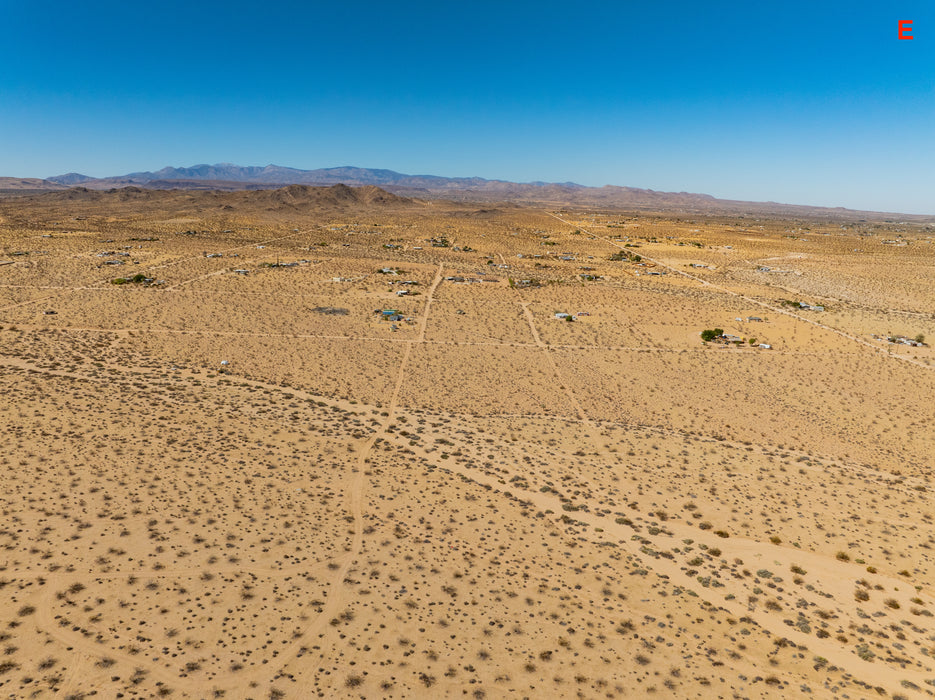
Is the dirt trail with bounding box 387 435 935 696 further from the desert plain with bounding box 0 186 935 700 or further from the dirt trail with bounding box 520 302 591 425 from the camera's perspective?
the dirt trail with bounding box 520 302 591 425

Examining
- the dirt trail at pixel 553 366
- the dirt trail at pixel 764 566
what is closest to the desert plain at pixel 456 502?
the dirt trail at pixel 764 566

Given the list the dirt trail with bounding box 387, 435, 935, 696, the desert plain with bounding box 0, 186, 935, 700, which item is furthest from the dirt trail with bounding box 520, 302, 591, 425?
the dirt trail with bounding box 387, 435, 935, 696

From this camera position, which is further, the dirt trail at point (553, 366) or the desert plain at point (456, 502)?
the dirt trail at point (553, 366)

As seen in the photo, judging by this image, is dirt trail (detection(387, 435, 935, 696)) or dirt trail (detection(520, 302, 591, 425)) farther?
dirt trail (detection(520, 302, 591, 425))

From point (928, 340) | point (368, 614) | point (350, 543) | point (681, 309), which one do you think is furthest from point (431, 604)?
point (928, 340)

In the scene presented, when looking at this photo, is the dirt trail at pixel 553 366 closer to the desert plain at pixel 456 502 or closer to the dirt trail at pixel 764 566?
the desert plain at pixel 456 502

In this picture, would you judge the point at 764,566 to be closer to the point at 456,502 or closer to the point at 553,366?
the point at 456,502

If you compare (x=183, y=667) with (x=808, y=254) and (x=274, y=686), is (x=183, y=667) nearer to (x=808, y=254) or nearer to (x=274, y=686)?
(x=274, y=686)

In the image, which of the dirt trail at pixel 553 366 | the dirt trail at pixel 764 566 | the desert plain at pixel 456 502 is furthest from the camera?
the dirt trail at pixel 553 366

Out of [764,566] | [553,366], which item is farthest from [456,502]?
A: [553,366]
